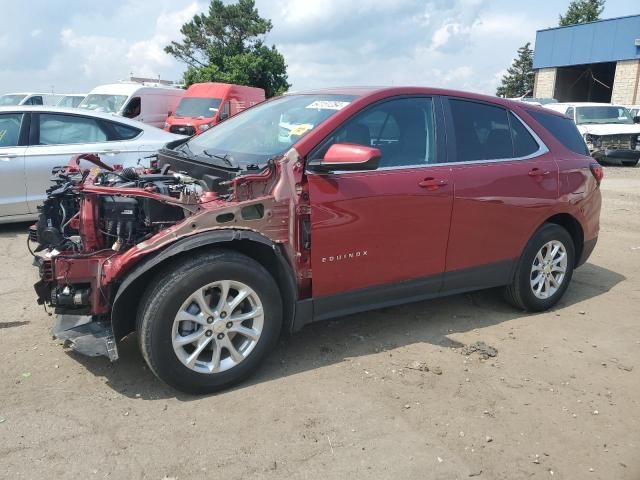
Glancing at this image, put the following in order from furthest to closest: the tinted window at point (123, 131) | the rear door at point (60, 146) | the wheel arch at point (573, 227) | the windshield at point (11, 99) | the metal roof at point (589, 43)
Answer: the metal roof at point (589, 43) < the windshield at point (11, 99) < the tinted window at point (123, 131) < the rear door at point (60, 146) < the wheel arch at point (573, 227)

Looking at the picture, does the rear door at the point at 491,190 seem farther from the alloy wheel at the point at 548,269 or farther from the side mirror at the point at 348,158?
the side mirror at the point at 348,158

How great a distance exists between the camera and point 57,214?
140 inches

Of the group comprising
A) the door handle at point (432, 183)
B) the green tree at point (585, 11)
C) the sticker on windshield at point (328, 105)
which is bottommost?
the door handle at point (432, 183)

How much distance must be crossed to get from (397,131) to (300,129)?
2.30ft

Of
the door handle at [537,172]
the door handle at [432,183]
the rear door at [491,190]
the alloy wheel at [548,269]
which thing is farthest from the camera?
the alloy wheel at [548,269]

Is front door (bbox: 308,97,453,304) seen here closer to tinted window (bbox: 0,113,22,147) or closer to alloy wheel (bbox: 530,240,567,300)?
alloy wheel (bbox: 530,240,567,300)

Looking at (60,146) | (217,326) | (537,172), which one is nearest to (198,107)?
(60,146)

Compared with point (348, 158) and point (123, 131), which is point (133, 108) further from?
point (348, 158)

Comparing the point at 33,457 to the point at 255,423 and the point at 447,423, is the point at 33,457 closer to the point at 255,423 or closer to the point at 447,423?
the point at 255,423

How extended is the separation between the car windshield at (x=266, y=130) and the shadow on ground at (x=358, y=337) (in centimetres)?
135

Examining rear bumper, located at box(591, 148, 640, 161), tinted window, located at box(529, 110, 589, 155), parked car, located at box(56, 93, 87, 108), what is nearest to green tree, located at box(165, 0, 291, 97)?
parked car, located at box(56, 93, 87, 108)

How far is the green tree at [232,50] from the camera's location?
33.4 meters

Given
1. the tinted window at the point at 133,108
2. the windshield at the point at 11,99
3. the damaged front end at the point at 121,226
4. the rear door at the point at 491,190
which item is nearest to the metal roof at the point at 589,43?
the tinted window at the point at 133,108

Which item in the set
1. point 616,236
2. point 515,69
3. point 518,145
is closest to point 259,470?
point 518,145
